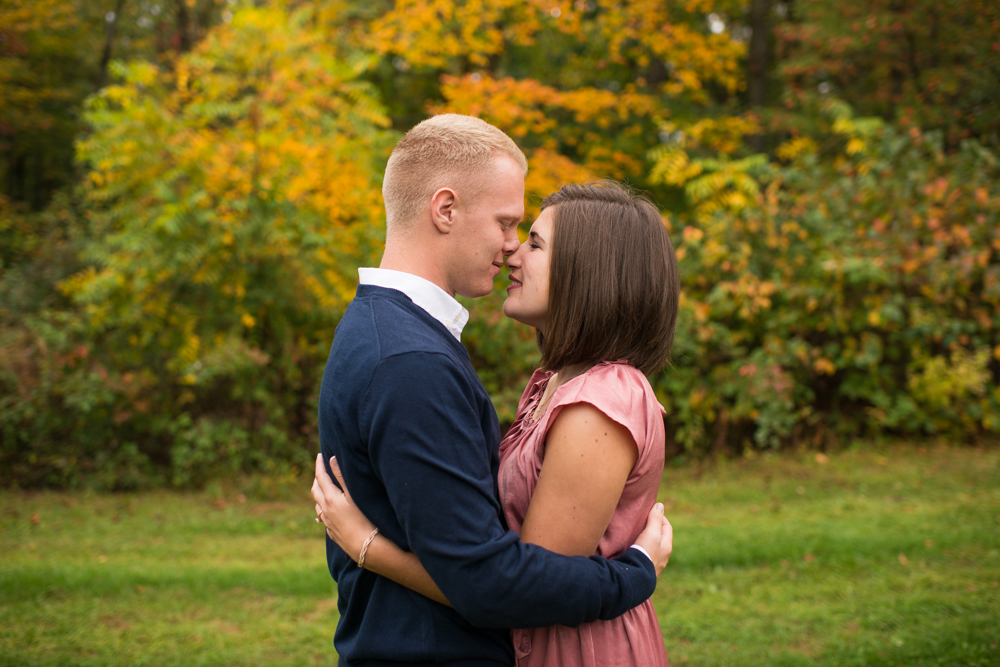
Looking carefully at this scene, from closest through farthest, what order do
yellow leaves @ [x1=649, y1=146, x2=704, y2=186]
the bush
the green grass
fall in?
the green grass → the bush → yellow leaves @ [x1=649, y1=146, x2=704, y2=186]

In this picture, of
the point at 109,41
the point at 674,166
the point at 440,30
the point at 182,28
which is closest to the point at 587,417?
the point at 674,166

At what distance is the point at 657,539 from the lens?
6.75 feet

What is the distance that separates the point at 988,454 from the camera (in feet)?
26.0

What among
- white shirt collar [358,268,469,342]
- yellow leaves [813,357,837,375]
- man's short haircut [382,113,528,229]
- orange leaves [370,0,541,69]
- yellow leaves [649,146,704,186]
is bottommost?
yellow leaves [813,357,837,375]

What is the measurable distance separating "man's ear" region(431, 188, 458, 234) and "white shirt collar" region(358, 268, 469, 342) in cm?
15

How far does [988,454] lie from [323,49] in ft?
35.3

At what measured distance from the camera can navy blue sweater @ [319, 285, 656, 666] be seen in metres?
1.54

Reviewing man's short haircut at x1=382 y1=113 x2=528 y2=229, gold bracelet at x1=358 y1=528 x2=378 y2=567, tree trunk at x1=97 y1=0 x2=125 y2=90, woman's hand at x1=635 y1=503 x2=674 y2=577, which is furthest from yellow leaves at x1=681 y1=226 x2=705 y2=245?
tree trunk at x1=97 y1=0 x2=125 y2=90

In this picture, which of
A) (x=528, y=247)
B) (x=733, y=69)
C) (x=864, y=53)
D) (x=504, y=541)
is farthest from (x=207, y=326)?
(x=864, y=53)

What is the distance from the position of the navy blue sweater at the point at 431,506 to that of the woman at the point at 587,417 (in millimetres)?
A: 98

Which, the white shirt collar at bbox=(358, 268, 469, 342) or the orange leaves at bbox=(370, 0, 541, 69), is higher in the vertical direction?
→ the orange leaves at bbox=(370, 0, 541, 69)

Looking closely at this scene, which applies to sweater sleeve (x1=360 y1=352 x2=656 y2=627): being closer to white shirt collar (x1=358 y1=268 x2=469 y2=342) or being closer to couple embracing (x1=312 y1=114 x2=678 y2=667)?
couple embracing (x1=312 y1=114 x2=678 y2=667)

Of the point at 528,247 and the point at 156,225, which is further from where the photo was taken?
the point at 156,225

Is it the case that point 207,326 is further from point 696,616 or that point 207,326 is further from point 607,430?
point 607,430
